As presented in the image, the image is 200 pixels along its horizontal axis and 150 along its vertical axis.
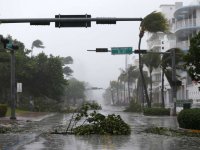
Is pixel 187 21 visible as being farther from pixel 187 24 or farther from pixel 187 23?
pixel 187 24

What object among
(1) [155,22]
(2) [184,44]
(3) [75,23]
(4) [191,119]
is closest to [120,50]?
(1) [155,22]

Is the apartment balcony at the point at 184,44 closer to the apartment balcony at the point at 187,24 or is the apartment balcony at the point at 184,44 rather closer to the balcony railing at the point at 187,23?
the apartment balcony at the point at 187,24

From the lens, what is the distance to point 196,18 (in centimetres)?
7231

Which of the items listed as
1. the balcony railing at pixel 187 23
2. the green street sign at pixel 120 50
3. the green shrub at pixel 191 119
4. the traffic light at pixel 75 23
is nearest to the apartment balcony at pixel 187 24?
the balcony railing at pixel 187 23

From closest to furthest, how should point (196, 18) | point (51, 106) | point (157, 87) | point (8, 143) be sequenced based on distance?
point (8, 143)
point (51, 106)
point (196, 18)
point (157, 87)

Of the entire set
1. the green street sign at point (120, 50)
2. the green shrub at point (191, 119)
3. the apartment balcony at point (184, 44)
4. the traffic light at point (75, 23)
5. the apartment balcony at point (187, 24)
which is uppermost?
the apartment balcony at point (187, 24)

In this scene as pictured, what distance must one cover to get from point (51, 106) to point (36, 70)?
5.40 metres

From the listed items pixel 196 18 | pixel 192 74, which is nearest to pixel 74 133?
pixel 192 74

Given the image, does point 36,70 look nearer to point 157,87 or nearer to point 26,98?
point 26,98

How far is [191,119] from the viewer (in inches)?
973

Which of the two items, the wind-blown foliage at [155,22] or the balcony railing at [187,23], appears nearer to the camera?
the wind-blown foliage at [155,22]

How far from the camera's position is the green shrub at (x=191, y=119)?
24297 millimetres

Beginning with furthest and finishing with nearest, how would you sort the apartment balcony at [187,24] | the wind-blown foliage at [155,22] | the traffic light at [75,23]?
the apartment balcony at [187,24] < the wind-blown foliage at [155,22] < the traffic light at [75,23]

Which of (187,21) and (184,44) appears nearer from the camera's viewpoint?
(187,21)
